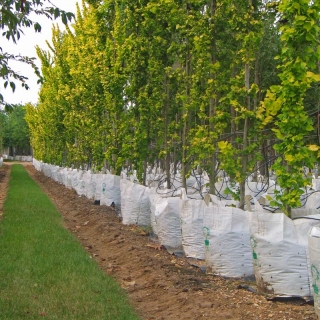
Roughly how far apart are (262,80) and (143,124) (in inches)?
228

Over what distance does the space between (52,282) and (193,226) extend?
92.9 inches

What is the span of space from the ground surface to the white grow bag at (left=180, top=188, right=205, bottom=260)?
0.22 metres

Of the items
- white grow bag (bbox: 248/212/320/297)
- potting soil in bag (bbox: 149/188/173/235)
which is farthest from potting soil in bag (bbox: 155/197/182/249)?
white grow bag (bbox: 248/212/320/297)

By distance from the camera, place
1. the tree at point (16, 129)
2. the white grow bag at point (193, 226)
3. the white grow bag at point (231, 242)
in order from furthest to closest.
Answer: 1. the tree at point (16, 129)
2. the white grow bag at point (193, 226)
3. the white grow bag at point (231, 242)

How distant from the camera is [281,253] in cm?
586

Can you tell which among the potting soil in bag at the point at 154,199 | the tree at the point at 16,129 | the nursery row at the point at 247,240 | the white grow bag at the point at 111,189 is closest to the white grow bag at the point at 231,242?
the nursery row at the point at 247,240

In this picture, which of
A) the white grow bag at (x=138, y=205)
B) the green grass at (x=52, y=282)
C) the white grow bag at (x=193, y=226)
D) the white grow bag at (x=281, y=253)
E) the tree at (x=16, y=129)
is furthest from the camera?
the tree at (x=16, y=129)

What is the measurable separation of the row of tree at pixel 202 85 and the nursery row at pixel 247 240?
1.51 feet

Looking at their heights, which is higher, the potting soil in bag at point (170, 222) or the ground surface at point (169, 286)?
the potting soil in bag at point (170, 222)

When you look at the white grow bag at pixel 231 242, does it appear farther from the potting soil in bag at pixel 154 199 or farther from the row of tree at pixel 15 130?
the row of tree at pixel 15 130

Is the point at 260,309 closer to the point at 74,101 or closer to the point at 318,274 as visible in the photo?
the point at 318,274

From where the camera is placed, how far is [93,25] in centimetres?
1712

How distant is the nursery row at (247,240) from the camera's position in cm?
582

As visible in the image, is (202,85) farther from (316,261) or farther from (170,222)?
(316,261)
